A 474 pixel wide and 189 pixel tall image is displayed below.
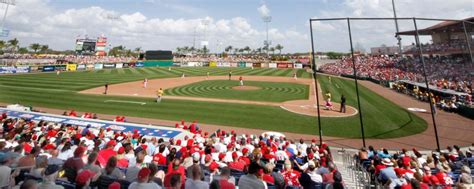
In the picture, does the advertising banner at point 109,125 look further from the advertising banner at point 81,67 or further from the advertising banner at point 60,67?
the advertising banner at point 81,67

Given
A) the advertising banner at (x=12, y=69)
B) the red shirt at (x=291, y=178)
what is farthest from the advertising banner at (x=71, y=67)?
the red shirt at (x=291, y=178)

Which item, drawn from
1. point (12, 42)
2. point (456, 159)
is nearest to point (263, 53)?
point (12, 42)

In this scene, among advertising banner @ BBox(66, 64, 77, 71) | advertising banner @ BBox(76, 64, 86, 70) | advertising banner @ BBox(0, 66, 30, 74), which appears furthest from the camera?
advertising banner @ BBox(76, 64, 86, 70)

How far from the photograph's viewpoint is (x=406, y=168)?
27.0ft

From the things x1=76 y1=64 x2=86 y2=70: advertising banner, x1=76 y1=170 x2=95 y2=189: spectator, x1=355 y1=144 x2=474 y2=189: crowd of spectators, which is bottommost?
x1=355 y1=144 x2=474 y2=189: crowd of spectators

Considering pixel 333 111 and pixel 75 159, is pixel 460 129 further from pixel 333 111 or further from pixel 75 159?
pixel 75 159

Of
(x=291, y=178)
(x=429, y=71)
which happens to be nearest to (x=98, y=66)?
(x=429, y=71)

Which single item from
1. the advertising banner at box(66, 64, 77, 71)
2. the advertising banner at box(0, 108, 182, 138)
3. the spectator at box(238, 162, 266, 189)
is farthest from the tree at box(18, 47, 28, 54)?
the spectator at box(238, 162, 266, 189)

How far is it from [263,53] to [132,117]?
180m

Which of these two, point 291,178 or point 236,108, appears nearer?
point 291,178

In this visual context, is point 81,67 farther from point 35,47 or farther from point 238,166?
point 35,47

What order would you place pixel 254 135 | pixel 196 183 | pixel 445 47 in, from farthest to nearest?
1. pixel 445 47
2. pixel 254 135
3. pixel 196 183

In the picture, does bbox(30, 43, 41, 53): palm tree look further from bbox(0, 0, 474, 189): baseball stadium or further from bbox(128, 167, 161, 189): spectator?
bbox(128, 167, 161, 189): spectator

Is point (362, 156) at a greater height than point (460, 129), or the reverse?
point (362, 156)
